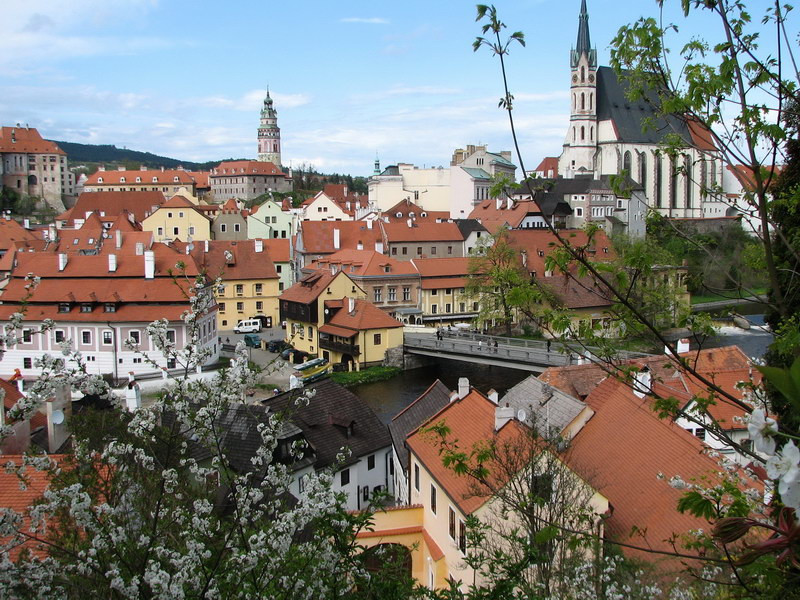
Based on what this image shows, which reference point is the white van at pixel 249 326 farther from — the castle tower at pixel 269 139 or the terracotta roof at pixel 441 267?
the castle tower at pixel 269 139

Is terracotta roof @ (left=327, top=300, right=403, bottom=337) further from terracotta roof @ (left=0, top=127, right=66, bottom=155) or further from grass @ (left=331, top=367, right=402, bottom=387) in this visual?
terracotta roof @ (left=0, top=127, right=66, bottom=155)

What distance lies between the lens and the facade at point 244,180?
97.9 meters

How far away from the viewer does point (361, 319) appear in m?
34.6

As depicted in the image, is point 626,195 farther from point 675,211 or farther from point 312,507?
point 675,211

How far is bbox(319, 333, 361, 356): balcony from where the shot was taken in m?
34.0

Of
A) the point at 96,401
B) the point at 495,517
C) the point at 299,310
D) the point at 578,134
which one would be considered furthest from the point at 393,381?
the point at 578,134

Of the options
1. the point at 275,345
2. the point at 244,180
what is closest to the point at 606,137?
the point at 244,180

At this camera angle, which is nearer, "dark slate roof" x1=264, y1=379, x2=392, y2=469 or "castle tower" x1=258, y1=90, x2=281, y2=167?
"dark slate roof" x1=264, y1=379, x2=392, y2=469

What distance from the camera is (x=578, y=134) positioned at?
7769 centimetres

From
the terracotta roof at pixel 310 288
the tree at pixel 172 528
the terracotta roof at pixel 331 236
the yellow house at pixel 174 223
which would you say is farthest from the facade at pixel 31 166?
the tree at pixel 172 528

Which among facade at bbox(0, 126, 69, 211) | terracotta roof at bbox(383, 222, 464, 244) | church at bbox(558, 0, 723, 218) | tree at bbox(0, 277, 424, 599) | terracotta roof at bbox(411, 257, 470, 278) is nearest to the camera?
tree at bbox(0, 277, 424, 599)

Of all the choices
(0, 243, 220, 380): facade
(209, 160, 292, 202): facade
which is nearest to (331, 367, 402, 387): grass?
(0, 243, 220, 380): facade

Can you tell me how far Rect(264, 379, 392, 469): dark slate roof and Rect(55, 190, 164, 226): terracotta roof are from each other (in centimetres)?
5362

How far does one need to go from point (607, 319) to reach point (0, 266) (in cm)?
4304
